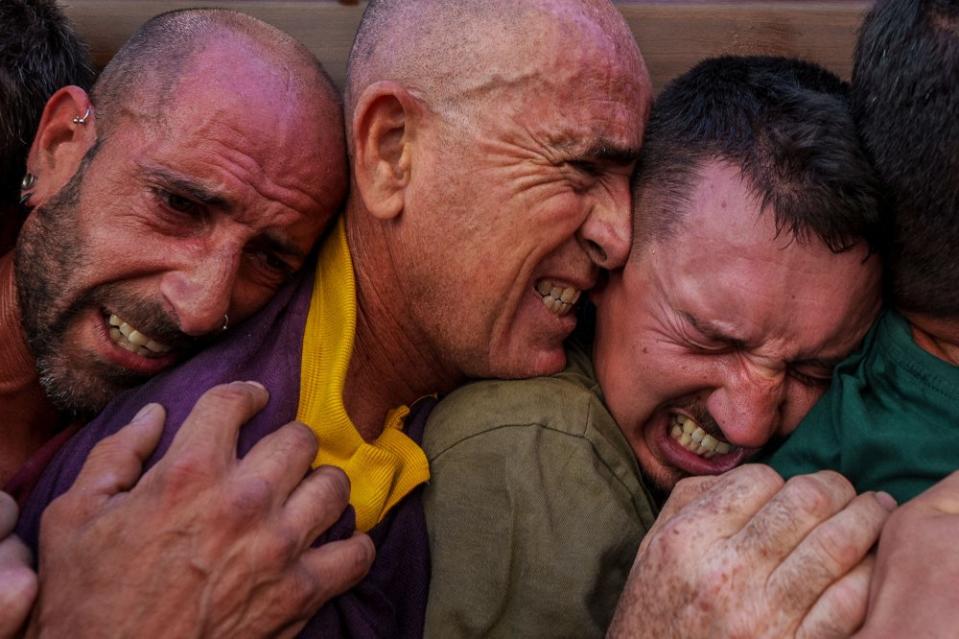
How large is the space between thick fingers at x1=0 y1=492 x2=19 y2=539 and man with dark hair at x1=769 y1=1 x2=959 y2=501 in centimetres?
164

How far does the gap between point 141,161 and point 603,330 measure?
3.81 feet

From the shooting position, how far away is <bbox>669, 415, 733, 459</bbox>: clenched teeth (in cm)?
228

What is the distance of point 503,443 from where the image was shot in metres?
2.10

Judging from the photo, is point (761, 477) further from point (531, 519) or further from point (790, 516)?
point (531, 519)

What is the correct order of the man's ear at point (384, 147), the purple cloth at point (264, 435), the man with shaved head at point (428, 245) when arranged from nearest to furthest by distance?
the purple cloth at point (264, 435) < the man with shaved head at point (428, 245) < the man's ear at point (384, 147)

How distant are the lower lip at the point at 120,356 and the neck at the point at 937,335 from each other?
1707 millimetres

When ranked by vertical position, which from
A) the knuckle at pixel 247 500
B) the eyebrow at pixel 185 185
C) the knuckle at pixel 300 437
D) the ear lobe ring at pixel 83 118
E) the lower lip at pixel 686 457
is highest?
the ear lobe ring at pixel 83 118

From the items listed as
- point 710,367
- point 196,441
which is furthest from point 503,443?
point 196,441

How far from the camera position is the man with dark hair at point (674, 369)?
2.03m

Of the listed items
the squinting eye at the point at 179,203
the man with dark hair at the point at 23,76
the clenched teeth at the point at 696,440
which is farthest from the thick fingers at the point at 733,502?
the man with dark hair at the point at 23,76

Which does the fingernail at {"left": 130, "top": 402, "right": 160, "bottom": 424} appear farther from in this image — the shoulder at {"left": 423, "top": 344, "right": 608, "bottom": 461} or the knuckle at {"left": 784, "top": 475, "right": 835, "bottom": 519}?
the knuckle at {"left": 784, "top": 475, "right": 835, "bottom": 519}

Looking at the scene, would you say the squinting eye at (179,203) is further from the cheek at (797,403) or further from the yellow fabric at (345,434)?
the cheek at (797,403)

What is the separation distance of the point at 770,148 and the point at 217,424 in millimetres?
1322

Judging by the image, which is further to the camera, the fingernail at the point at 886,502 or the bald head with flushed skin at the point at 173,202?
the bald head with flushed skin at the point at 173,202
